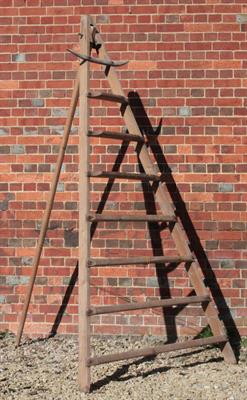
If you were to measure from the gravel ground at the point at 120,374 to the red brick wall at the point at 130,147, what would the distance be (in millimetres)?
340

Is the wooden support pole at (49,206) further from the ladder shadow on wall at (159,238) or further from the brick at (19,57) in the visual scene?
the brick at (19,57)

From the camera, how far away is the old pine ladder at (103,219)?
4657 mm

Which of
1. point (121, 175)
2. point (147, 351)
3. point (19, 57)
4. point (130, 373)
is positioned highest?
point (19, 57)

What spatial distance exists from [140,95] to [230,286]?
2.09 metres

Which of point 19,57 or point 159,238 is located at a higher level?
point 19,57

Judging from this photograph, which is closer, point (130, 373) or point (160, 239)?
point (130, 373)

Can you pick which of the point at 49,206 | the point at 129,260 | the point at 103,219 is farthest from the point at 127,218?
the point at 49,206

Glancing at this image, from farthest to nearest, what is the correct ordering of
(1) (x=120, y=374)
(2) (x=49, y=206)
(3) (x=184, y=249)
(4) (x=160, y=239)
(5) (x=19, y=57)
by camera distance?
(5) (x=19, y=57) → (4) (x=160, y=239) → (2) (x=49, y=206) → (3) (x=184, y=249) → (1) (x=120, y=374)

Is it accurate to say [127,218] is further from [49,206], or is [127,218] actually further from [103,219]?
[49,206]

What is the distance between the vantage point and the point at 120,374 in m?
4.96

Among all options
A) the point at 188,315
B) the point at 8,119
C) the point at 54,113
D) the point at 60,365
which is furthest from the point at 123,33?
the point at 60,365

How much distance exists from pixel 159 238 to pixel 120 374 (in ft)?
5.06

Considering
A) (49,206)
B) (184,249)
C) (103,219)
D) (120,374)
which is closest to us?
(103,219)

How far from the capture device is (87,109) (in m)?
4.91
